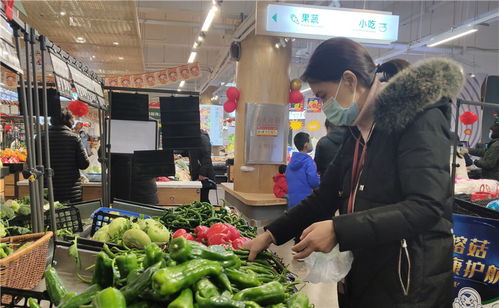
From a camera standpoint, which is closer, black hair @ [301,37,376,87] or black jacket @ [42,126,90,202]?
black hair @ [301,37,376,87]

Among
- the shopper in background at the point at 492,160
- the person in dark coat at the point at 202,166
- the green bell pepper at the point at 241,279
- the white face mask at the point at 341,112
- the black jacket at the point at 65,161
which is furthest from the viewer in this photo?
the person in dark coat at the point at 202,166

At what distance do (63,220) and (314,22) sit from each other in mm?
4350

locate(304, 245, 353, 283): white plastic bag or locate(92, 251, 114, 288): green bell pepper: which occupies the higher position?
locate(92, 251, 114, 288): green bell pepper

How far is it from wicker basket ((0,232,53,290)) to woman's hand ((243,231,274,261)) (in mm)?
1028

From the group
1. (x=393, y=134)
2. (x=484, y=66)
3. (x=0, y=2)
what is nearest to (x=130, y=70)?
(x=0, y=2)

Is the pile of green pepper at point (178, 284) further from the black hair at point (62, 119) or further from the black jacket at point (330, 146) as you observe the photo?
the black hair at point (62, 119)

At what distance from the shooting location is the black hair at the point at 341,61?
1.66m

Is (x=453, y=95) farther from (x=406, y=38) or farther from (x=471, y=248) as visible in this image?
(x=406, y=38)

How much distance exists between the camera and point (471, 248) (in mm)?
2943

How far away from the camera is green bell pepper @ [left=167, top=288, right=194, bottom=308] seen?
1115mm

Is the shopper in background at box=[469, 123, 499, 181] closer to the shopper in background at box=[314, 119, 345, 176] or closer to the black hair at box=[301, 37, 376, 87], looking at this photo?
the shopper in background at box=[314, 119, 345, 176]

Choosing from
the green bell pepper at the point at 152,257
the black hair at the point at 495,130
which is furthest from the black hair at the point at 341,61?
the black hair at the point at 495,130

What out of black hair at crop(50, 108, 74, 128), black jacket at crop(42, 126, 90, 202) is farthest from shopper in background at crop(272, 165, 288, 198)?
black hair at crop(50, 108, 74, 128)

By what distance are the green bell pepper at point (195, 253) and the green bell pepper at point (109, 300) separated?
27 cm
